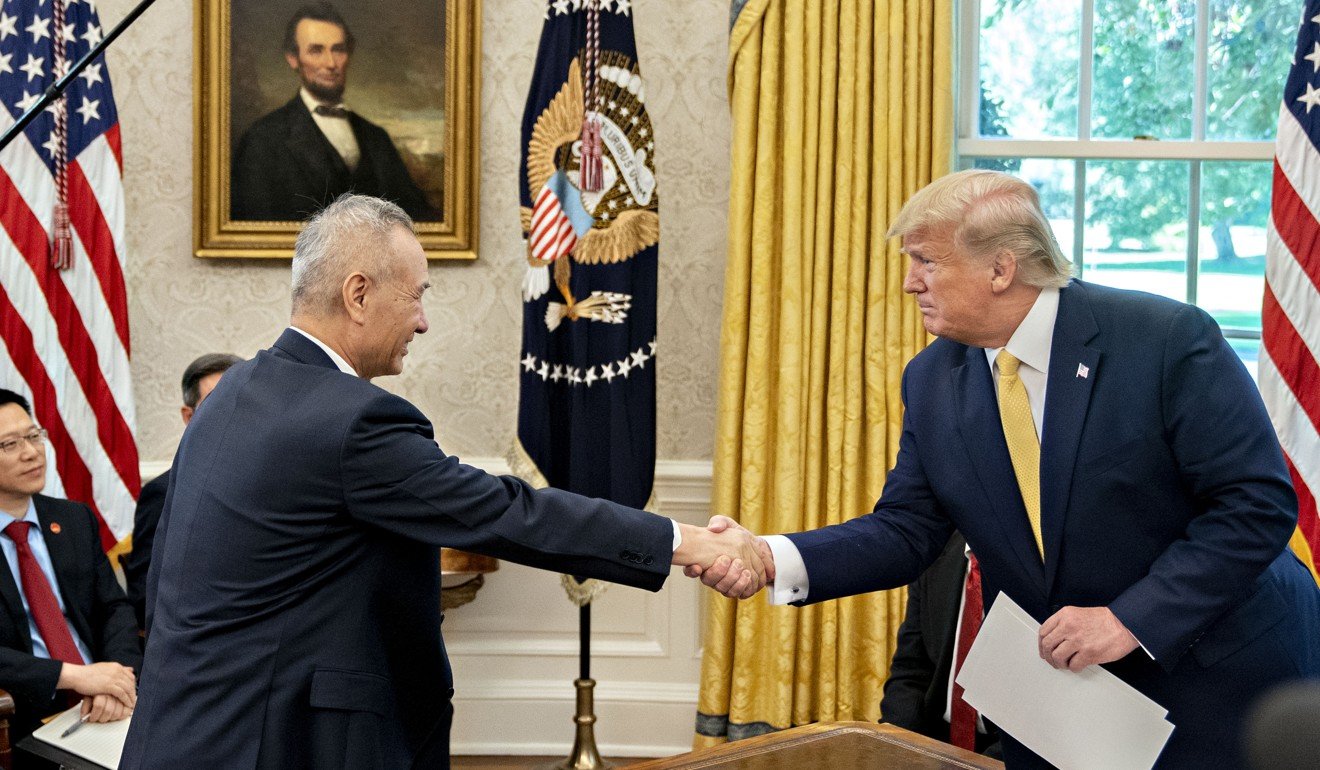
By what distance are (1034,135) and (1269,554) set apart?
3.16m

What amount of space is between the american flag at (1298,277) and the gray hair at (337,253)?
9.99 feet

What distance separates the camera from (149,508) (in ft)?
12.7

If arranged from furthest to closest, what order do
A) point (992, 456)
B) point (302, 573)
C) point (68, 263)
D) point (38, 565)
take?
point (68, 263) < point (38, 565) < point (992, 456) < point (302, 573)

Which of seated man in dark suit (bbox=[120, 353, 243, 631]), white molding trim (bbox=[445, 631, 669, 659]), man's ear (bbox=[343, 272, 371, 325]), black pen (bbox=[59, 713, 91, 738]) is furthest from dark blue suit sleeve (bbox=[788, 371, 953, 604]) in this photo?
white molding trim (bbox=[445, 631, 669, 659])

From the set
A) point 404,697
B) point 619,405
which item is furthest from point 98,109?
point 404,697

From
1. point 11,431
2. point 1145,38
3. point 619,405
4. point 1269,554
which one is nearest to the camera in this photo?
point 1269,554

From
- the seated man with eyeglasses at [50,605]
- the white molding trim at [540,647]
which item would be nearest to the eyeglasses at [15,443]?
the seated man with eyeglasses at [50,605]

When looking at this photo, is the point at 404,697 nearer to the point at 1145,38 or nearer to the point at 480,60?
the point at 480,60

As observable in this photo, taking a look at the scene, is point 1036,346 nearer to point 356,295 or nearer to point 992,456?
point 992,456

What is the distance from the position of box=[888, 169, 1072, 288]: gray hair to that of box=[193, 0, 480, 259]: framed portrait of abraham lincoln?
112 inches

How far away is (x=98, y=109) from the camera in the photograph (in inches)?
179

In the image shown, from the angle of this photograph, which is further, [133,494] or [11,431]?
[133,494]

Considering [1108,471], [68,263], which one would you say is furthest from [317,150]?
[1108,471]

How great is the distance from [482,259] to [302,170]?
0.73m
